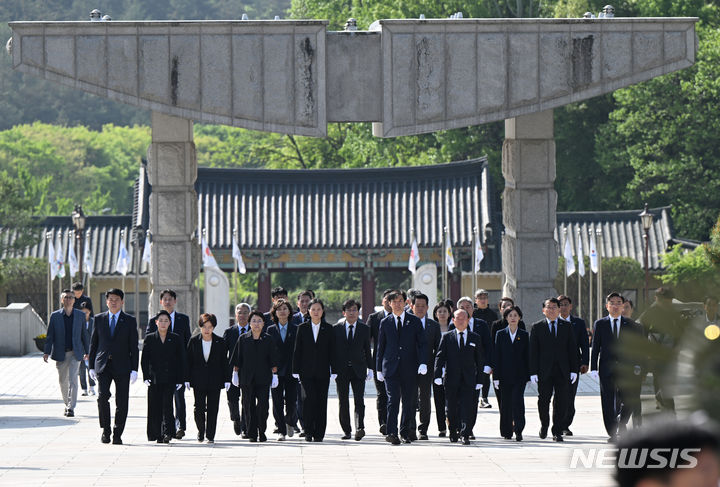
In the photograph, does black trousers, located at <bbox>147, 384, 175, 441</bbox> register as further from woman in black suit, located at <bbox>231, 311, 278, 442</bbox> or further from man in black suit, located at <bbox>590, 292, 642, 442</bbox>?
man in black suit, located at <bbox>590, 292, 642, 442</bbox>

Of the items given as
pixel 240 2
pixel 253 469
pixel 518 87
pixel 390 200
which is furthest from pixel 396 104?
pixel 240 2

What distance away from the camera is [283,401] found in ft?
53.4

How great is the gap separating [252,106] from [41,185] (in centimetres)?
4560

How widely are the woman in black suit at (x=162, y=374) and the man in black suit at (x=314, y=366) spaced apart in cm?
137

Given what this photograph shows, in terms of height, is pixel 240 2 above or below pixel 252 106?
above

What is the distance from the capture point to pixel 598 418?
58.4 feet

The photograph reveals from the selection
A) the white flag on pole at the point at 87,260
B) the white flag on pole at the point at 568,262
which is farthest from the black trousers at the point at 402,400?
the white flag on pole at the point at 87,260

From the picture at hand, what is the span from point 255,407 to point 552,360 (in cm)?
344

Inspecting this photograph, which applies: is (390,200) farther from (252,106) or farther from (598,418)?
(598,418)

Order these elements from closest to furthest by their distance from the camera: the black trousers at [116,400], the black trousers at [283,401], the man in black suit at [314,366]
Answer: the black trousers at [116,400], the man in black suit at [314,366], the black trousers at [283,401]

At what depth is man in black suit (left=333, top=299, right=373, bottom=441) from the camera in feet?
51.9

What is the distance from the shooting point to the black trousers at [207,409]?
1536 centimetres

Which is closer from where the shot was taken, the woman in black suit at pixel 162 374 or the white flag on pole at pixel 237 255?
the woman in black suit at pixel 162 374

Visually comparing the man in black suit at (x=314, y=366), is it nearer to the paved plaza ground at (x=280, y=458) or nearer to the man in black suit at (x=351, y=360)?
the man in black suit at (x=351, y=360)
